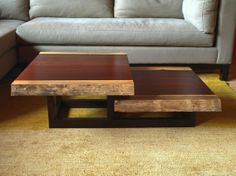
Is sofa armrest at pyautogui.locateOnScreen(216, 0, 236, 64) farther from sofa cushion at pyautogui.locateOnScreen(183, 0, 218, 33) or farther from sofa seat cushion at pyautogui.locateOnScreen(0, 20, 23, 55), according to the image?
sofa seat cushion at pyautogui.locateOnScreen(0, 20, 23, 55)

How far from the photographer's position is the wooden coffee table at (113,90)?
1434 millimetres

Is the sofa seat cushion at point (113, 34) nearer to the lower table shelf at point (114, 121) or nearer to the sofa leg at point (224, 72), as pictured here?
the sofa leg at point (224, 72)

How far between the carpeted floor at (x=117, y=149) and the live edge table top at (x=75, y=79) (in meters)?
0.26

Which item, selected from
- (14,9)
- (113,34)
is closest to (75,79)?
(113,34)

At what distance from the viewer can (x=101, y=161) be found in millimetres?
1351

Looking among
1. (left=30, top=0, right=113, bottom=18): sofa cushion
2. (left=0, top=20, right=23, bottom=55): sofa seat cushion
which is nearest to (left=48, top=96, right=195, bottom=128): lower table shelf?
(left=0, top=20, right=23, bottom=55): sofa seat cushion

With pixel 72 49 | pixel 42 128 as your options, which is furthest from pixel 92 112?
pixel 72 49

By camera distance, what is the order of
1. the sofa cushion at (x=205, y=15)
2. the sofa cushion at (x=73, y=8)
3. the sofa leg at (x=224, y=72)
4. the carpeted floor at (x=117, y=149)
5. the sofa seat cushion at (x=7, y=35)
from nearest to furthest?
the carpeted floor at (x=117, y=149) < the sofa seat cushion at (x=7, y=35) < the sofa cushion at (x=205, y=15) < the sofa leg at (x=224, y=72) < the sofa cushion at (x=73, y=8)

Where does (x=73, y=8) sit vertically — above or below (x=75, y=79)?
above

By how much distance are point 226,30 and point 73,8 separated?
A: 1.39 m

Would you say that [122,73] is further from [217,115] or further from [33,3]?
[33,3]

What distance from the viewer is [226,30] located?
234cm

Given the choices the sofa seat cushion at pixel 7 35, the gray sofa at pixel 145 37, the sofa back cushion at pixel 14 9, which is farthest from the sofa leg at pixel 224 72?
the sofa back cushion at pixel 14 9

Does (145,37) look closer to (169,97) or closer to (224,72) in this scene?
(224,72)
